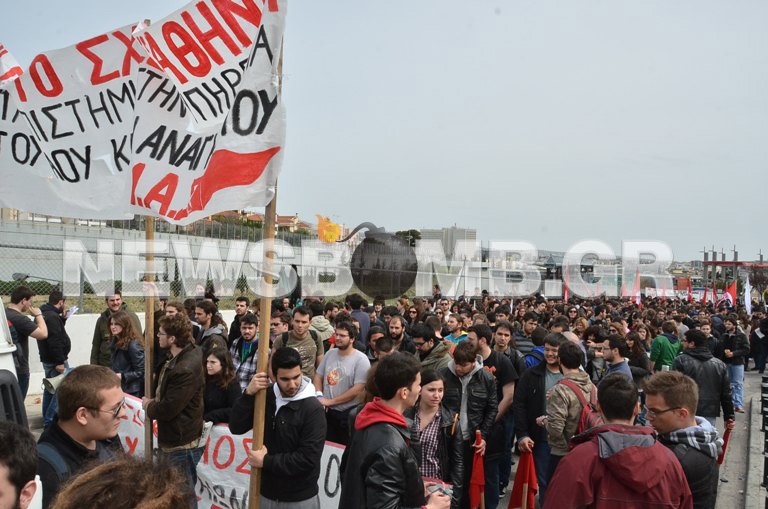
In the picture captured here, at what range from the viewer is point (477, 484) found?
556cm

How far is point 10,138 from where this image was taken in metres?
5.18

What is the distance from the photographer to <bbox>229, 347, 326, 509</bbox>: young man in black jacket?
4238 millimetres

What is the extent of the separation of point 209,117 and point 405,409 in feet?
7.80

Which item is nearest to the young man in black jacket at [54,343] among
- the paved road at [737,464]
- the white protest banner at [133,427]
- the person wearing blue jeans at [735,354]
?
the paved road at [737,464]

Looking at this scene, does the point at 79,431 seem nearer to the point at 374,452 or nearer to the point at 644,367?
the point at 374,452

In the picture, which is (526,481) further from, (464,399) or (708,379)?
(708,379)

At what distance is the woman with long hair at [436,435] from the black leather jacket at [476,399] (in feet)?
3.00

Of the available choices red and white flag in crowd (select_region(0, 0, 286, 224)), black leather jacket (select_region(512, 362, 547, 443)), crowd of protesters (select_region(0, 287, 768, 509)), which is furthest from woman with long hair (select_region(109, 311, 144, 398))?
black leather jacket (select_region(512, 362, 547, 443))

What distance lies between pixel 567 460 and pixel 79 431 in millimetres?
2402

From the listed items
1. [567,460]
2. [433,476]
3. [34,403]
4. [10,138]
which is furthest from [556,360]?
[34,403]

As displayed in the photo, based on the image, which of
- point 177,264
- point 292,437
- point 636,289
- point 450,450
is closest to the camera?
point 292,437

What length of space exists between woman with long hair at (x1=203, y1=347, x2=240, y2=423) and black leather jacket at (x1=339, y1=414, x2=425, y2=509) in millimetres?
2922

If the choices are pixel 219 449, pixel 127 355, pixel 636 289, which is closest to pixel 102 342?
pixel 127 355

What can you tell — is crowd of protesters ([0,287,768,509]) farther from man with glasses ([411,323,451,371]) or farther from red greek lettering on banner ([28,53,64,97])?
red greek lettering on banner ([28,53,64,97])
